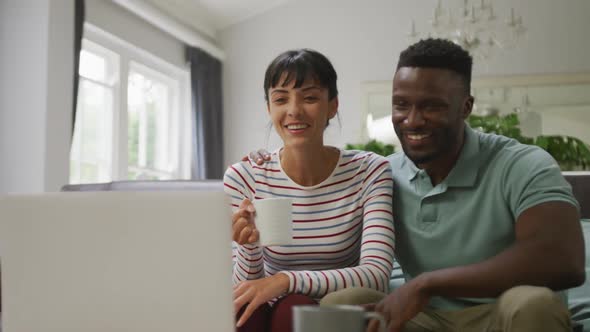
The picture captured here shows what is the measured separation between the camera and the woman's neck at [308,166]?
5.98ft

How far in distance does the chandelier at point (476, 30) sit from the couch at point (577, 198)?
11.4ft

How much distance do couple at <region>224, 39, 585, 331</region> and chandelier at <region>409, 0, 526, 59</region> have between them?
3962 millimetres

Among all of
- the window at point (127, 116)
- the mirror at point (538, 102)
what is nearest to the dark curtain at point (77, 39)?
the window at point (127, 116)

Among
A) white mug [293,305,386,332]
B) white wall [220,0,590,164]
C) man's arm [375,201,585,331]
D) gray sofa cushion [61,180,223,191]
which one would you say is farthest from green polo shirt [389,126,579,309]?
white wall [220,0,590,164]

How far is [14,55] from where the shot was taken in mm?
5020

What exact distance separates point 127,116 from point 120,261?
222 inches

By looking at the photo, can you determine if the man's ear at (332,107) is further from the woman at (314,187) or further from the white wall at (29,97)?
the white wall at (29,97)

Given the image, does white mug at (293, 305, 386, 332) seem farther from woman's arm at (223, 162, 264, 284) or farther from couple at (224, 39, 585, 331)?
woman's arm at (223, 162, 264, 284)

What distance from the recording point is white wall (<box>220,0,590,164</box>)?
7.32 m

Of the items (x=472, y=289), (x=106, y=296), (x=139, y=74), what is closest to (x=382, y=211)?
(x=472, y=289)

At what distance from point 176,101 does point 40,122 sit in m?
2.57

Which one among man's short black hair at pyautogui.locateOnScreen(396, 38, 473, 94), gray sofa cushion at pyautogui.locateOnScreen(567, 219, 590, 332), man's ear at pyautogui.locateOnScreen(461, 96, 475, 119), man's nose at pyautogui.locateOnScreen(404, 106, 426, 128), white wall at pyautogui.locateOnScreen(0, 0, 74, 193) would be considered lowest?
gray sofa cushion at pyautogui.locateOnScreen(567, 219, 590, 332)

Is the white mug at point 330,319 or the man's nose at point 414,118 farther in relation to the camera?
the man's nose at point 414,118

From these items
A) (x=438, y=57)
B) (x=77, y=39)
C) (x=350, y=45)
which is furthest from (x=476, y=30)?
(x=438, y=57)
